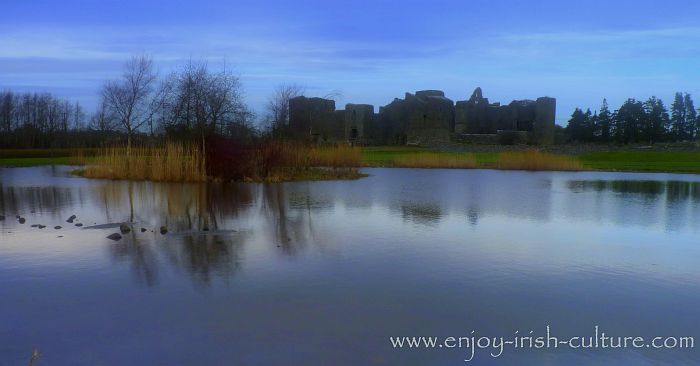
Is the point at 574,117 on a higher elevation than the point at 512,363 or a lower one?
higher

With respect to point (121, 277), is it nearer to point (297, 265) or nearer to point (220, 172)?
point (297, 265)

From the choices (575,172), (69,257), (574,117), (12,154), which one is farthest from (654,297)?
(574,117)

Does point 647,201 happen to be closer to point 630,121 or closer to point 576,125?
point 630,121

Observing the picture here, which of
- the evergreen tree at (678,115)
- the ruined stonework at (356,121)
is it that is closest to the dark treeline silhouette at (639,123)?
the evergreen tree at (678,115)

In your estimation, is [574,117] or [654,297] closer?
[654,297]

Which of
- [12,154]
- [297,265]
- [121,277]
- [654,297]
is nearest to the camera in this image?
[654,297]

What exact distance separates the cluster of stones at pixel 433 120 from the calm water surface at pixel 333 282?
1317 inches

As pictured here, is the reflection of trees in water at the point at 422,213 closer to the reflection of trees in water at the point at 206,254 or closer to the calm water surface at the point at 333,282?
the calm water surface at the point at 333,282

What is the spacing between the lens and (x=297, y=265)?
6.14 m

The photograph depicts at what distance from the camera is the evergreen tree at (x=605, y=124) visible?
6374 centimetres

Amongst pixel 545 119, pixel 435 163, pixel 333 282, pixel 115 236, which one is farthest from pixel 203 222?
pixel 545 119

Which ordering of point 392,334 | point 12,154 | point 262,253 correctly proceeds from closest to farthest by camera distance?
point 392,334 → point 262,253 → point 12,154

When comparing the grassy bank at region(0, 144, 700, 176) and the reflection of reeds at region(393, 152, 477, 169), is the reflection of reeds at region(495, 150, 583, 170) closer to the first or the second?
the grassy bank at region(0, 144, 700, 176)

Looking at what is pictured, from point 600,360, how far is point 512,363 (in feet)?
1.92
